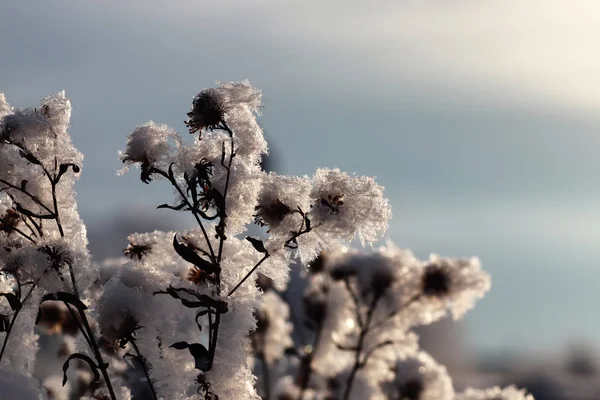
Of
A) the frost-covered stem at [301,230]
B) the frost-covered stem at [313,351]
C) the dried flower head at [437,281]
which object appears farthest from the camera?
the frost-covered stem at [313,351]

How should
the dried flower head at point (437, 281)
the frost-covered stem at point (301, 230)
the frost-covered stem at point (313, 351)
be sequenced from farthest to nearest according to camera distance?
the frost-covered stem at point (313, 351) → the dried flower head at point (437, 281) → the frost-covered stem at point (301, 230)

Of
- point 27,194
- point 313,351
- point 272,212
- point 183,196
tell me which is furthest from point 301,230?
point 313,351

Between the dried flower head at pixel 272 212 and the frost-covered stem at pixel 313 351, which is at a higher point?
the frost-covered stem at pixel 313 351

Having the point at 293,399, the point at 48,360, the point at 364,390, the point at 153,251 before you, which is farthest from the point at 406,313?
the point at 48,360

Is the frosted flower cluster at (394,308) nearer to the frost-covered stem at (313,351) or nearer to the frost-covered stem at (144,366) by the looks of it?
the frost-covered stem at (313,351)

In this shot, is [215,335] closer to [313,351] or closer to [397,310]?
[397,310]

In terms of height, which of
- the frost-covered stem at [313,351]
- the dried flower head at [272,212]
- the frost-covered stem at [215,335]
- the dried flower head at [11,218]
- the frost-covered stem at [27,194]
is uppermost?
the frost-covered stem at [313,351]

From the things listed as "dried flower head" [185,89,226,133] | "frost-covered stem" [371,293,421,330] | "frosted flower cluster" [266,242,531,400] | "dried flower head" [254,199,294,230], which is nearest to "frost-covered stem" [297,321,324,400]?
"frosted flower cluster" [266,242,531,400]

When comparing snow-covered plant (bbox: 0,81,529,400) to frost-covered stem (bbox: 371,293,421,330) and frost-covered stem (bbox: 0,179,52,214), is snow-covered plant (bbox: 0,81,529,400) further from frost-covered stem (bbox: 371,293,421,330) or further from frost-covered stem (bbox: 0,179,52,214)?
frost-covered stem (bbox: 371,293,421,330)

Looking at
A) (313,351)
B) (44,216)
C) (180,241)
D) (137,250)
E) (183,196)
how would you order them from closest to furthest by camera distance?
(183,196)
(44,216)
(180,241)
(137,250)
(313,351)

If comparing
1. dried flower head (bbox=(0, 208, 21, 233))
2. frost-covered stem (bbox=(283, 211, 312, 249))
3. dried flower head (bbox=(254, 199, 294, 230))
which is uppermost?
dried flower head (bbox=(0, 208, 21, 233))

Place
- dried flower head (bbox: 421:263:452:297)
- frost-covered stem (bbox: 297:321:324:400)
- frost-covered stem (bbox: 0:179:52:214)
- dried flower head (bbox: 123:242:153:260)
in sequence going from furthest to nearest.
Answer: frost-covered stem (bbox: 297:321:324:400)
dried flower head (bbox: 421:263:452:297)
dried flower head (bbox: 123:242:153:260)
frost-covered stem (bbox: 0:179:52:214)

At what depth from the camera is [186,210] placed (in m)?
2.34

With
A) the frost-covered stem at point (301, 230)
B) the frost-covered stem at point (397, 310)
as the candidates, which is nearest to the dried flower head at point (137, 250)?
the frost-covered stem at point (301, 230)
